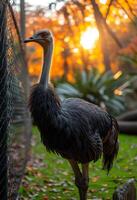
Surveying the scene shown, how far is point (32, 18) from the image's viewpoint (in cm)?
1869

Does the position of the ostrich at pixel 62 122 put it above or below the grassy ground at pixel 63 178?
above

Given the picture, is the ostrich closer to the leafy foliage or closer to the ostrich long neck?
the ostrich long neck

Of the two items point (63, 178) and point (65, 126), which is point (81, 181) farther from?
point (63, 178)

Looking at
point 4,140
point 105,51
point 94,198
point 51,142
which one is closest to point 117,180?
point 94,198

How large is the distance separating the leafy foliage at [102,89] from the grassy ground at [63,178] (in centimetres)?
463

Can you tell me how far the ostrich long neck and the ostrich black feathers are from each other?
0.20 ft

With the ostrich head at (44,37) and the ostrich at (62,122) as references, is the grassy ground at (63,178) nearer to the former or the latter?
the ostrich at (62,122)

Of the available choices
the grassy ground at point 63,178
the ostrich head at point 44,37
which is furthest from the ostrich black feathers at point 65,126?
the grassy ground at point 63,178

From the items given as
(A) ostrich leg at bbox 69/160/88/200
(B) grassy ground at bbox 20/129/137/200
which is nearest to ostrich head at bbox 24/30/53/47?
(A) ostrich leg at bbox 69/160/88/200

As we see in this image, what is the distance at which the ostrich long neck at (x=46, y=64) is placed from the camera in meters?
4.16

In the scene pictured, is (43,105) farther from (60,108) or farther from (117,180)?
(117,180)

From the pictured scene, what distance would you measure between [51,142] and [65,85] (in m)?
10.4

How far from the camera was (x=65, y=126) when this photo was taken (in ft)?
13.4

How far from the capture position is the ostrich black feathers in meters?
4.06
